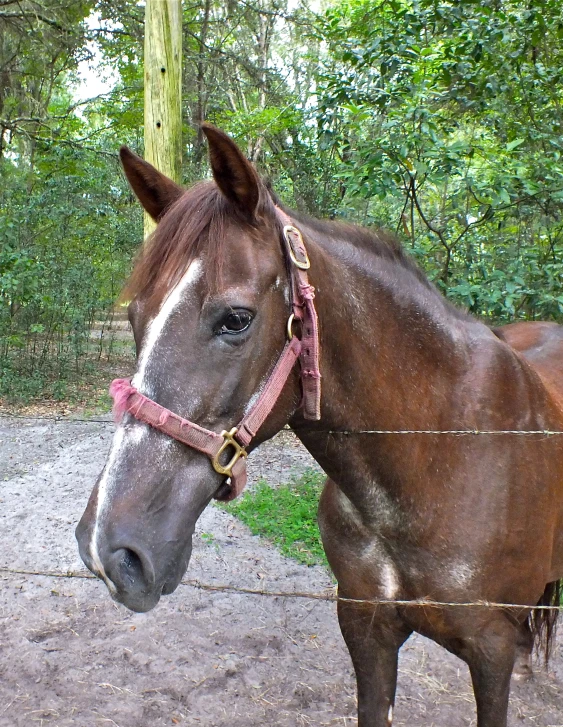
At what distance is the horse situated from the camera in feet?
4.31

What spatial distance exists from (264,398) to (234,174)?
59 centimetres

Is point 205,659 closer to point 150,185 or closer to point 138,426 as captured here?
point 138,426

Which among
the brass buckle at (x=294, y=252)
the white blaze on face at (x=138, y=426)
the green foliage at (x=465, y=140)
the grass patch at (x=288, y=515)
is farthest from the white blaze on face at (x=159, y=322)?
the grass patch at (x=288, y=515)

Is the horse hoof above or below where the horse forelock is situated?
below

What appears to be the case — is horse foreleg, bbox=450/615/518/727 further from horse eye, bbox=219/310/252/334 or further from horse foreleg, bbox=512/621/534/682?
horse foreleg, bbox=512/621/534/682

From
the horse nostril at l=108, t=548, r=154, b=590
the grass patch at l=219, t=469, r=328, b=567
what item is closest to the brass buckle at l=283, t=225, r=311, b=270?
the horse nostril at l=108, t=548, r=154, b=590

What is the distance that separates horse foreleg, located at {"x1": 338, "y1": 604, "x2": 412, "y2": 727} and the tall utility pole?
3.18m

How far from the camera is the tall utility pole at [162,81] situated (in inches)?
167

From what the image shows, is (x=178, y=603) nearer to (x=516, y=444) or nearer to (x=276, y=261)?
(x=516, y=444)

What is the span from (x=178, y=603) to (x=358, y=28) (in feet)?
18.2

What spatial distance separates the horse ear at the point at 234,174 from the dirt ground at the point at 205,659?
2.74 m

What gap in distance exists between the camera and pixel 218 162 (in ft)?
4.66

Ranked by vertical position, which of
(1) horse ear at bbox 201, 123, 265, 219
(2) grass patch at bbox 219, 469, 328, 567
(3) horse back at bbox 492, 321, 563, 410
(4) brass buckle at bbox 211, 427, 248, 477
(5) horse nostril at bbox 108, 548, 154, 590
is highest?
(1) horse ear at bbox 201, 123, 265, 219

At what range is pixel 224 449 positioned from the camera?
1.37m
